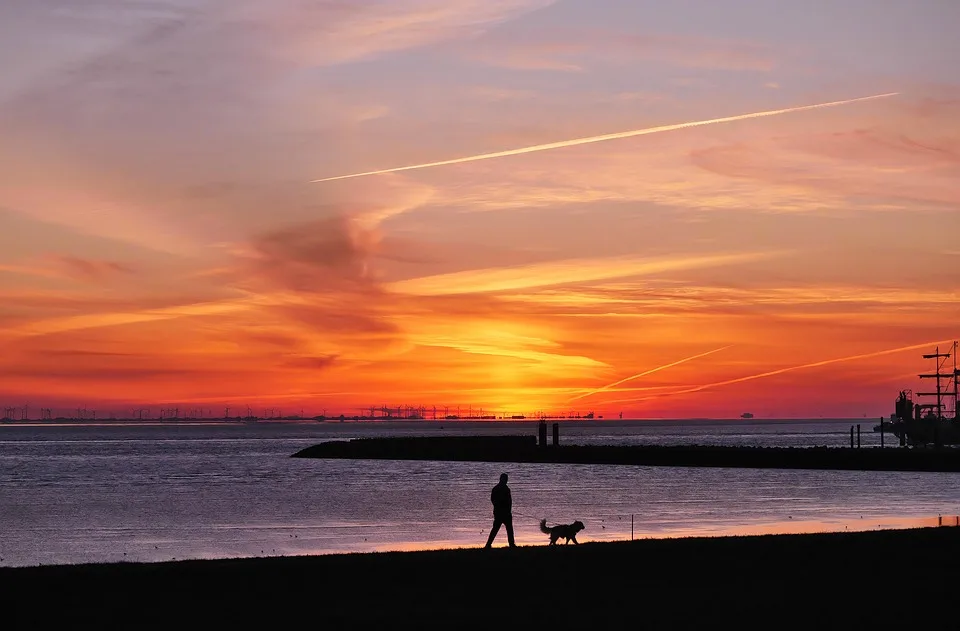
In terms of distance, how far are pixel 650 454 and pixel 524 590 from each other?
103927 mm

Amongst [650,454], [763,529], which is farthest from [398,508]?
[650,454]

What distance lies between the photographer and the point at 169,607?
736 inches

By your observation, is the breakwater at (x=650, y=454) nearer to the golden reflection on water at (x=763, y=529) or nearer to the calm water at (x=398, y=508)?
the calm water at (x=398, y=508)

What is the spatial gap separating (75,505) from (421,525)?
1117 inches

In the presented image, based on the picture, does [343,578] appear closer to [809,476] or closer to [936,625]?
[936,625]

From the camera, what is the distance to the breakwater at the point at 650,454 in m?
96.4

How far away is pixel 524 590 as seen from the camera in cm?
2084

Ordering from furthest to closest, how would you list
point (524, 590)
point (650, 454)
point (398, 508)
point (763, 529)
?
point (650, 454) → point (398, 508) → point (763, 529) → point (524, 590)

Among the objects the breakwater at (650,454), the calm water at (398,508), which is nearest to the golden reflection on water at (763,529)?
the calm water at (398,508)

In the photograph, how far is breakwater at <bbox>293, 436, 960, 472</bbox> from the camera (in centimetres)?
9644

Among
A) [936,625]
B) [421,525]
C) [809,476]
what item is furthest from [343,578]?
[809,476]

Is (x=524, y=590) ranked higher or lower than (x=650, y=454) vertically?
→ higher

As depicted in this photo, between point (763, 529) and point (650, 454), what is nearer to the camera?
point (763, 529)

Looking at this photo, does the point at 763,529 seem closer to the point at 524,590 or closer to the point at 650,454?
the point at 524,590
